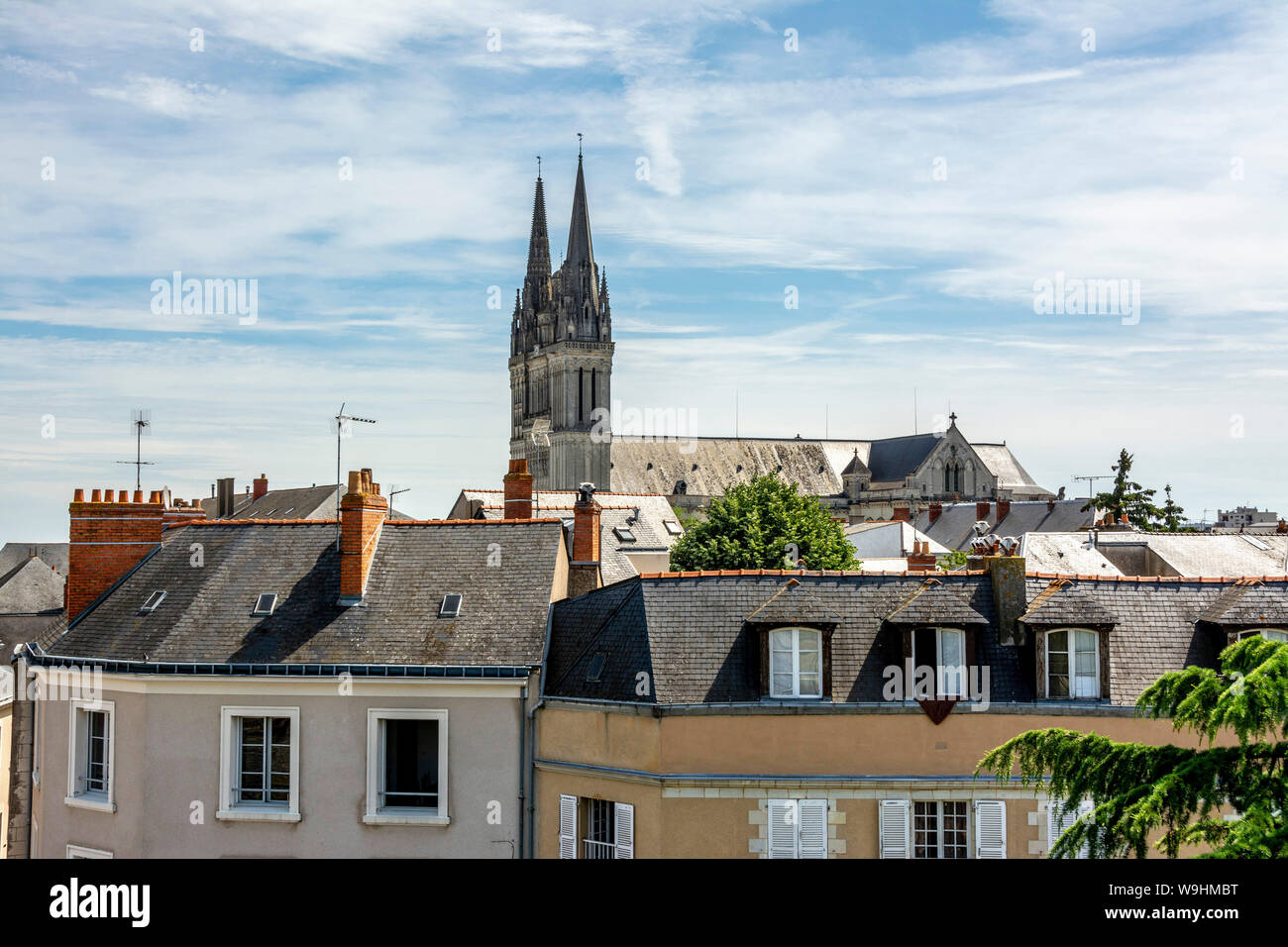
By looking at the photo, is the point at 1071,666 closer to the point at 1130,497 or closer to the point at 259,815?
the point at 259,815

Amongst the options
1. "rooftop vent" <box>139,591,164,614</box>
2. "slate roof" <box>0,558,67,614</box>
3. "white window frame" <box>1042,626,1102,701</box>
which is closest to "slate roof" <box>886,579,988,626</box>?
"white window frame" <box>1042,626,1102,701</box>

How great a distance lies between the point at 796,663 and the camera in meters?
20.1

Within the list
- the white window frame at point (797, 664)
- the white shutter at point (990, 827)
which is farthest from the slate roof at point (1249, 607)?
the white window frame at point (797, 664)

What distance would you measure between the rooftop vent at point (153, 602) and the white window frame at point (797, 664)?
11.2 m

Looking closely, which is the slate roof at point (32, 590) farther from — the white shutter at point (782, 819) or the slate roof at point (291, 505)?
the white shutter at point (782, 819)

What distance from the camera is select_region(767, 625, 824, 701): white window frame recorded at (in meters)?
19.9

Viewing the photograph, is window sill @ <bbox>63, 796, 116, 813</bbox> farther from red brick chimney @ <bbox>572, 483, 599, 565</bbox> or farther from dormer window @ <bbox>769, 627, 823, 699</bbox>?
dormer window @ <bbox>769, 627, 823, 699</bbox>

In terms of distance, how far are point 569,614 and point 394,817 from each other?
447 centimetres

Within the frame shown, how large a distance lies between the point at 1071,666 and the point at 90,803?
16.4m

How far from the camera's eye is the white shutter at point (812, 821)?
62.1 ft

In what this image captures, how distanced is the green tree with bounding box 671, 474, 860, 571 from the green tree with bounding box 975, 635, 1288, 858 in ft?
133

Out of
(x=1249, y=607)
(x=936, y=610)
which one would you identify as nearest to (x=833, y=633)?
(x=936, y=610)
